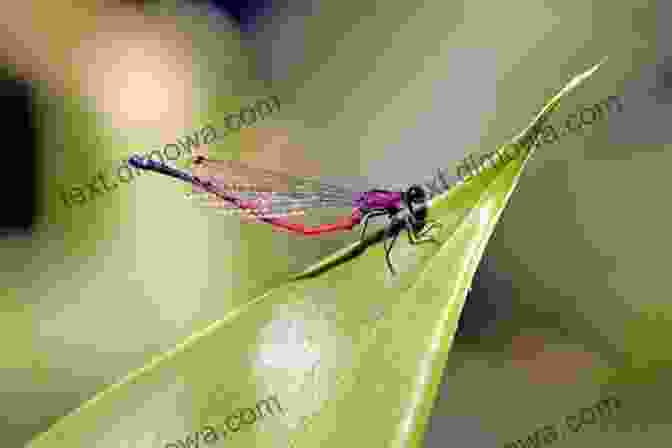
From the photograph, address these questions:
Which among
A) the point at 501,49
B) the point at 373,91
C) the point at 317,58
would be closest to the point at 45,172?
the point at 317,58

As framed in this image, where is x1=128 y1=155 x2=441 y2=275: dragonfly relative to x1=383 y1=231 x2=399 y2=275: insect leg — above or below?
above

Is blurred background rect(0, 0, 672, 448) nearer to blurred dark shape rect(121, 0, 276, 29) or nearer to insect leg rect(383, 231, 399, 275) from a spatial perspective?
blurred dark shape rect(121, 0, 276, 29)

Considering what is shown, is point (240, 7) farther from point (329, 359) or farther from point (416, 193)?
point (329, 359)

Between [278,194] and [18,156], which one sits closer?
[278,194]

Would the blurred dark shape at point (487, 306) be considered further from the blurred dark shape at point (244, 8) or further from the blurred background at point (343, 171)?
the blurred dark shape at point (244, 8)

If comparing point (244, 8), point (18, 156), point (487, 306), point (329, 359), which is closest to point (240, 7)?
point (244, 8)

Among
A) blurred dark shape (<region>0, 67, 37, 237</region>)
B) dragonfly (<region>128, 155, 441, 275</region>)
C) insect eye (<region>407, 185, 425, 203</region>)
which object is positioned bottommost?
insect eye (<region>407, 185, 425, 203</region>)

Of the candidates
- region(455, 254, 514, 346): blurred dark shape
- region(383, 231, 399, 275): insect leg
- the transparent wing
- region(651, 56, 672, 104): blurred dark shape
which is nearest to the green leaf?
region(383, 231, 399, 275): insect leg
